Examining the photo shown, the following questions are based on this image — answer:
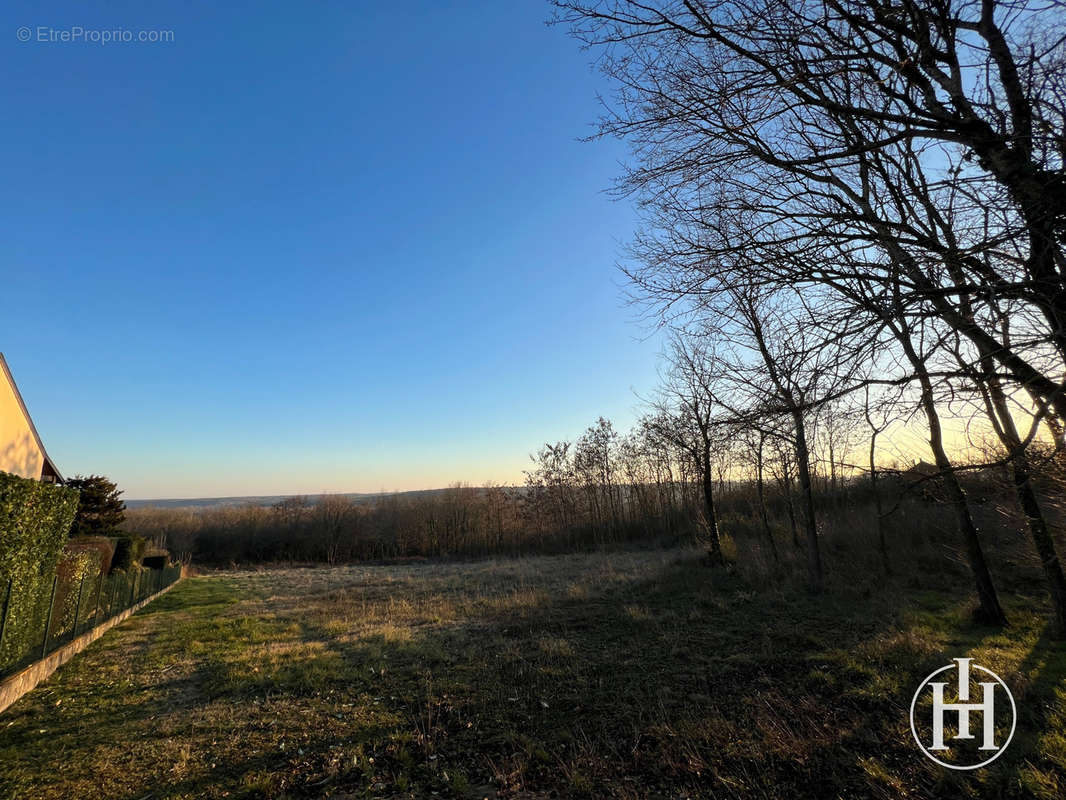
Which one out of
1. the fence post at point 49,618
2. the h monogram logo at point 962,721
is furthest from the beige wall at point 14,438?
the h monogram logo at point 962,721

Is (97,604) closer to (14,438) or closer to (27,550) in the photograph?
(27,550)

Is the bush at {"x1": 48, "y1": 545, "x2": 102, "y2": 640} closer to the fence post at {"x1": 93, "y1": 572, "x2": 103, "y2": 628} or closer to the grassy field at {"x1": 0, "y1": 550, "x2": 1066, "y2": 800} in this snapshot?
the fence post at {"x1": 93, "y1": 572, "x2": 103, "y2": 628}

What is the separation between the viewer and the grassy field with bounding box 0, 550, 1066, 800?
4008mm

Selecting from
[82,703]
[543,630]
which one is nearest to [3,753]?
[82,703]

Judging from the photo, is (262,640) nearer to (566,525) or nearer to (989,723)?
(989,723)

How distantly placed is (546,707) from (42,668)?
25.8ft

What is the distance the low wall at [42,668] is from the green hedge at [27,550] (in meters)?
0.26

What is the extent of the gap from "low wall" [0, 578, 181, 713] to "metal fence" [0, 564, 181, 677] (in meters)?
0.11

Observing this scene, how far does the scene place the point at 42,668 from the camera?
7.20m

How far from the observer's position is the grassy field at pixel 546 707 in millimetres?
4008

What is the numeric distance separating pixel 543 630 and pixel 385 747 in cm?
537

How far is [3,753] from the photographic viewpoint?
4.75 metres

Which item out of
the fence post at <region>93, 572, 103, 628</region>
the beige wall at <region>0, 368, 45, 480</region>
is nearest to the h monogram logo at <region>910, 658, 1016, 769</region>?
the fence post at <region>93, 572, 103, 628</region>

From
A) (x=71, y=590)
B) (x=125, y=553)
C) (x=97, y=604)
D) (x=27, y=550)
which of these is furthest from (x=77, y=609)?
(x=125, y=553)
